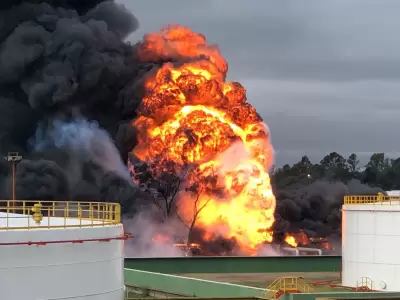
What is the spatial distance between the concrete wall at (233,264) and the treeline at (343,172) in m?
64.5

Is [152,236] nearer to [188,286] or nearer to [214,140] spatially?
[214,140]

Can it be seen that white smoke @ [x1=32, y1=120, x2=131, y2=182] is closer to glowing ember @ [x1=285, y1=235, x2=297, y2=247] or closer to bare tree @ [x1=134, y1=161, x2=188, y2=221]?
bare tree @ [x1=134, y1=161, x2=188, y2=221]

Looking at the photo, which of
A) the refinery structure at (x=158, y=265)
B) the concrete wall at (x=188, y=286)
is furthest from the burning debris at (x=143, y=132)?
the concrete wall at (x=188, y=286)

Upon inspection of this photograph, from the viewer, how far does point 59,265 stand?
27.7m

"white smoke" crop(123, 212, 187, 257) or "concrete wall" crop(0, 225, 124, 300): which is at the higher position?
"concrete wall" crop(0, 225, 124, 300)

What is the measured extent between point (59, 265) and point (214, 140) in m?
60.9

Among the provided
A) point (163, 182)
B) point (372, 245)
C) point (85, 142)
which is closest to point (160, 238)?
point (163, 182)

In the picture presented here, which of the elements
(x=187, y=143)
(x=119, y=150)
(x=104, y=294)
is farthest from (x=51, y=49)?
(x=104, y=294)

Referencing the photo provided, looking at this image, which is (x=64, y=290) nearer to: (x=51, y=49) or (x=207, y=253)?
(x=207, y=253)

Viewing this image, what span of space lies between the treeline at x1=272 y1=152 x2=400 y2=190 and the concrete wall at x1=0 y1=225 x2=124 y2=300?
341ft

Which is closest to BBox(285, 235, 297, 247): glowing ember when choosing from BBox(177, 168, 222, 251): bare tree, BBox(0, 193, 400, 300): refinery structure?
BBox(0, 193, 400, 300): refinery structure

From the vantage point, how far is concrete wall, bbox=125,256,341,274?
6506cm

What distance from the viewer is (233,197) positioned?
8869 centimetres

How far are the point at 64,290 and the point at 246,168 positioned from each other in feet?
200
